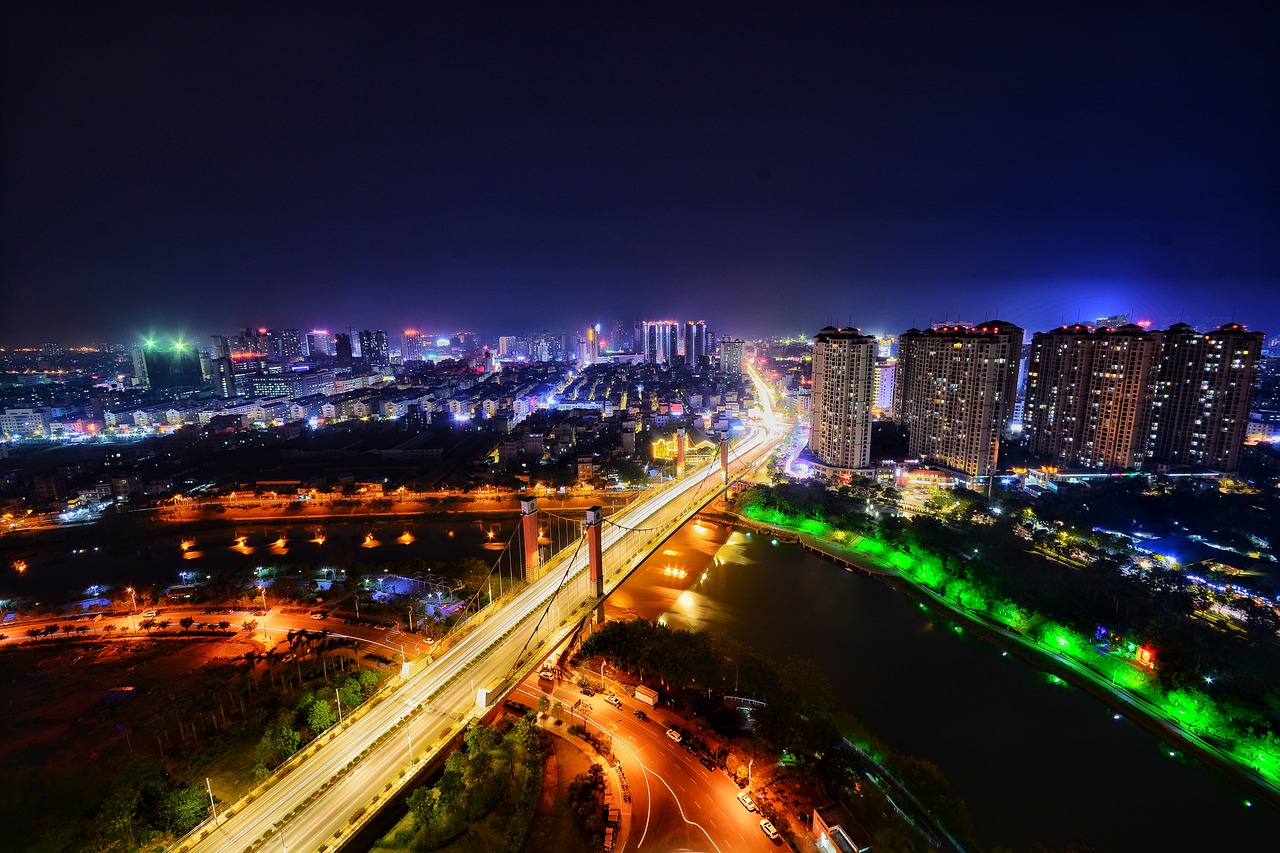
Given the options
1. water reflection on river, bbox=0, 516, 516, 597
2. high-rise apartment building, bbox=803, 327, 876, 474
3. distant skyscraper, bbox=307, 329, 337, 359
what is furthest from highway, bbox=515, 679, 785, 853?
distant skyscraper, bbox=307, 329, 337, 359

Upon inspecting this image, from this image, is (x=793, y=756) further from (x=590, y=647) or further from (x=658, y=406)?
(x=658, y=406)

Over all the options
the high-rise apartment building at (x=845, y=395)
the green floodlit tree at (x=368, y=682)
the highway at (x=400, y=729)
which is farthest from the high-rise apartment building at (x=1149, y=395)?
the green floodlit tree at (x=368, y=682)

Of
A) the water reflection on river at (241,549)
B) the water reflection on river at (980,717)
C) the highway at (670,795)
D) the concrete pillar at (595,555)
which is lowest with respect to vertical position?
the water reflection on river at (241,549)

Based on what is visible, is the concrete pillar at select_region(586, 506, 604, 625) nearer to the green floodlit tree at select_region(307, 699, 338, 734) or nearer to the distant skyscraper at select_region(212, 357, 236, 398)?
the green floodlit tree at select_region(307, 699, 338, 734)

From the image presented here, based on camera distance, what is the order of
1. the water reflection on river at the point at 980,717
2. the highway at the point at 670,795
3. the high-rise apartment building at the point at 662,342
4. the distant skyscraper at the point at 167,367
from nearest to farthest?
the highway at the point at 670,795
the water reflection on river at the point at 980,717
the distant skyscraper at the point at 167,367
the high-rise apartment building at the point at 662,342

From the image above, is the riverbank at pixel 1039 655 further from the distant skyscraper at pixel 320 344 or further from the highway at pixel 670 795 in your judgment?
the distant skyscraper at pixel 320 344

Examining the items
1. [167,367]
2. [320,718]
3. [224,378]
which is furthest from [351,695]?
[167,367]

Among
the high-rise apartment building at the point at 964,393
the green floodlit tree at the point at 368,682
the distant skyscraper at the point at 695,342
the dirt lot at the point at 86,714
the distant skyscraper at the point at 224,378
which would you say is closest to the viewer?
the dirt lot at the point at 86,714

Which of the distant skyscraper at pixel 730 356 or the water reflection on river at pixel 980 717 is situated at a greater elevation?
the distant skyscraper at pixel 730 356
